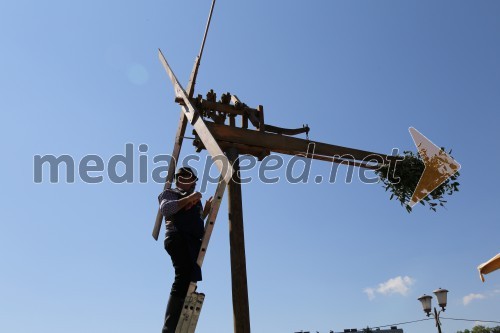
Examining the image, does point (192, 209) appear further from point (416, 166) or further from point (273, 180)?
point (416, 166)

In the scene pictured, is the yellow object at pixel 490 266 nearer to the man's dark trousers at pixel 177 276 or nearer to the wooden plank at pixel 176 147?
the man's dark trousers at pixel 177 276

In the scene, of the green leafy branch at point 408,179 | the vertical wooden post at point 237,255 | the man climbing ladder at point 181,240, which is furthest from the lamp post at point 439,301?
the man climbing ladder at point 181,240

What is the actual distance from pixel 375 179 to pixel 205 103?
278cm

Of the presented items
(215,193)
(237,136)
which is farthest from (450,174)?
(215,193)

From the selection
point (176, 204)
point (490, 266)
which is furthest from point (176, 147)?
point (490, 266)

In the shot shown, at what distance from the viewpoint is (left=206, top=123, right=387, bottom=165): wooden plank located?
5902 mm

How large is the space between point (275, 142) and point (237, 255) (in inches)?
66.2

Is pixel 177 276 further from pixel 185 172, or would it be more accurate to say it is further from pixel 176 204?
pixel 185 172

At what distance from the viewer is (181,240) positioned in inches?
153

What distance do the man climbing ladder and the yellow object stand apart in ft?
6.94

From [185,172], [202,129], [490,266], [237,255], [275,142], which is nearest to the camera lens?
[490,266]

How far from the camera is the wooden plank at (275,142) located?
5.90 metres

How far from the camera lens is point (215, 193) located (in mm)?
3832

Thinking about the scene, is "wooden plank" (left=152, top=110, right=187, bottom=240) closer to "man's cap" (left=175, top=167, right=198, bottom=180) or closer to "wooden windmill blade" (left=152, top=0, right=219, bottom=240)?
"wooden windmill blade" (left=152, top=0, right=219, bottom=240)
